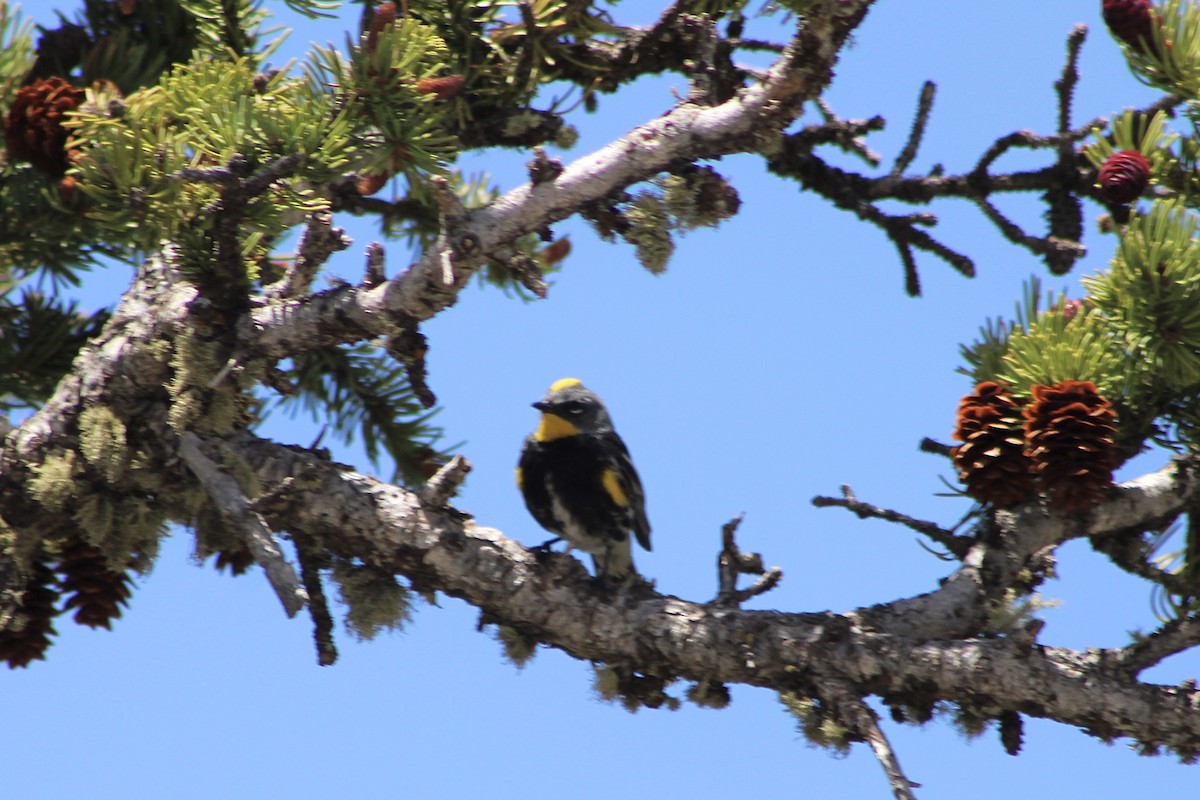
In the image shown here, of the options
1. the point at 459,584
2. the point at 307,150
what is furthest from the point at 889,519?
the point at 307,150

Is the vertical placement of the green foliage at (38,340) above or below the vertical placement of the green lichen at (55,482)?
above

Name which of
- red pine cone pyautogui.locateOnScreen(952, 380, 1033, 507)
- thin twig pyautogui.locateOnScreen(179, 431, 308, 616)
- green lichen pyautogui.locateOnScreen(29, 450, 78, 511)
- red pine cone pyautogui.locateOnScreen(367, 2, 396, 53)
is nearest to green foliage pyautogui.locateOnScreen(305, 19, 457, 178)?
red pine cone pyautogui.locateOnScreen(367, 2, 396, 53)

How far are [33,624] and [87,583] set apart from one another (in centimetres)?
19

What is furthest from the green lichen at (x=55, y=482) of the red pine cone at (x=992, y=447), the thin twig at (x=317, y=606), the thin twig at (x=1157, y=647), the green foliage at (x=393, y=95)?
the thin twig at (x=1157, y=647)

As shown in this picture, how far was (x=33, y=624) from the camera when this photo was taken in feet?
11.8

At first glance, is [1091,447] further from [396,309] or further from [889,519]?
[396,309]

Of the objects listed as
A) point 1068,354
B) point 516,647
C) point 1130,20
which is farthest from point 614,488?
point 1130,20

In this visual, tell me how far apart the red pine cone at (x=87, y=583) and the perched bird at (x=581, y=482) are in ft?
5.59

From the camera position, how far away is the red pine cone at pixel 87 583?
3637 millimetres

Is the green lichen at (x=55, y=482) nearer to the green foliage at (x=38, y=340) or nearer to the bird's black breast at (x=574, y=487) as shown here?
the green foliage at (x=38, y=340)

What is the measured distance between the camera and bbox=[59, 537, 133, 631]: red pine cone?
3637mm

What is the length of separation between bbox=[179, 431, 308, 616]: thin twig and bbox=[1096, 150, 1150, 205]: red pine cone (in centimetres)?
246

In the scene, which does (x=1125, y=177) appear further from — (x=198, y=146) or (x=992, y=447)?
(x=198, y=146)

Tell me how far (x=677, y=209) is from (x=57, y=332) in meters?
2.18
